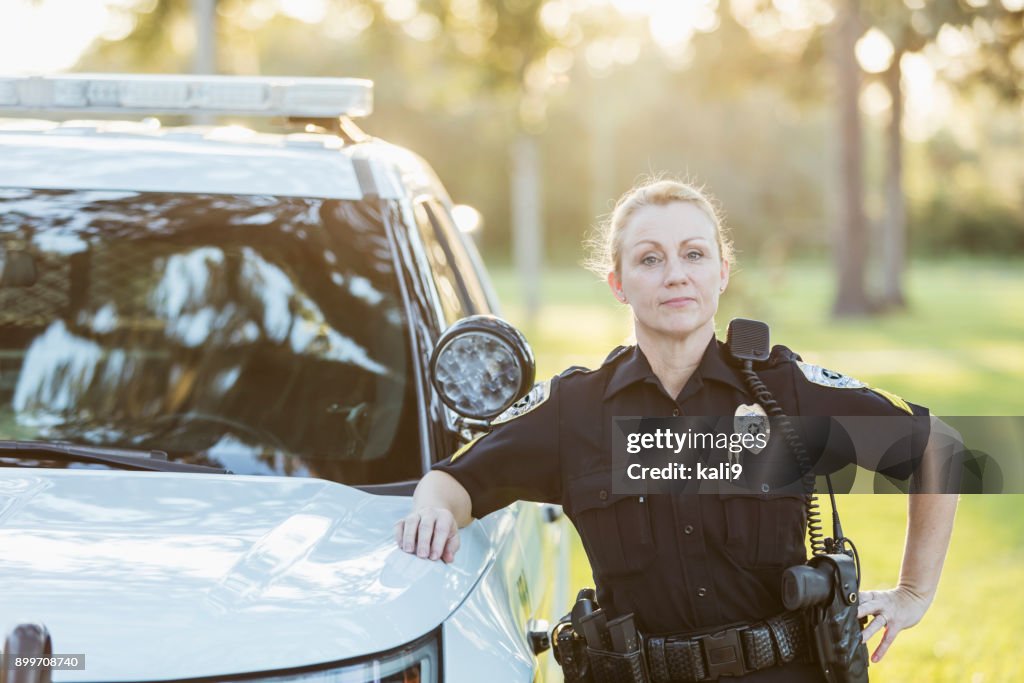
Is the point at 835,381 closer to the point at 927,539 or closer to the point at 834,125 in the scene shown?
the point at 927,539

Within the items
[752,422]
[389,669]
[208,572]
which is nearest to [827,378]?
[752,422]

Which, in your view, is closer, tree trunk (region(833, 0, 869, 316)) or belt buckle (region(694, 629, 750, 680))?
belt buckle (region(694, 629, 750, 680))

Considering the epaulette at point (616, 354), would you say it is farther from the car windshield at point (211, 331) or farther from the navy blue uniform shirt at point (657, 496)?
the car windshield at point (211, 331)

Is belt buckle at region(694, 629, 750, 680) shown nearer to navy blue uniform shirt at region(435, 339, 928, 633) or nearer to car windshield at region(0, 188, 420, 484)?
navy blue uniform shirt at region(435, 339, 928, 633)

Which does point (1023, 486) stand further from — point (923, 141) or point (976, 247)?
point (923, 141)

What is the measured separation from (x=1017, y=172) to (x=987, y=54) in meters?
39.8

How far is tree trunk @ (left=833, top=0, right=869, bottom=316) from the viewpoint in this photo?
2412 centimetres

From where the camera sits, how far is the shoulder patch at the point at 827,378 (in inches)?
101

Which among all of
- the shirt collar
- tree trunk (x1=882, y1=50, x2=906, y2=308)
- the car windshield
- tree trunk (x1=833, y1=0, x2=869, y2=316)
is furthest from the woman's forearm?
tree trunk (x1=882, y1=50, x2=906, y2=308)

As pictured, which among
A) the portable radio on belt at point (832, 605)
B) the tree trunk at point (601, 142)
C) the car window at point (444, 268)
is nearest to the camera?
the portable radio on belt at point (832, 605)

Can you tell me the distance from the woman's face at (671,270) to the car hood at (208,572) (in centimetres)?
56

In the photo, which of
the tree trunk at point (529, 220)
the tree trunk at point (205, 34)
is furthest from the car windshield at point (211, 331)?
the tree trunk at point (529, 220)

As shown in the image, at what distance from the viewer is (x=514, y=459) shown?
2.64m

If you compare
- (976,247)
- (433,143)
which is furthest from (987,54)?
(433,143)
